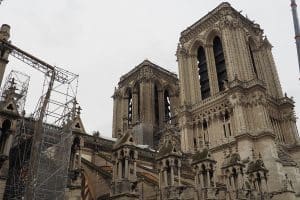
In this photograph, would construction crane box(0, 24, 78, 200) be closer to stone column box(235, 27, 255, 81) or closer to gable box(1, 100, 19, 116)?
gable box(1, 100, 19, 116)

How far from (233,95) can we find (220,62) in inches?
327

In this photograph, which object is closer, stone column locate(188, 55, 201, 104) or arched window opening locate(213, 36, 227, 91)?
arched window opening locate(213, 36, 227, 91)

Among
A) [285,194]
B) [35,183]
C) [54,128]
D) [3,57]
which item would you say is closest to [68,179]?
[35,183]

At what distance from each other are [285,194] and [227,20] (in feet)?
69.7

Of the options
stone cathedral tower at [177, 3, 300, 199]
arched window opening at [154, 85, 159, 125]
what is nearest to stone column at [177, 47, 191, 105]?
stone cathedral tower at [177, 3, 300, 199]

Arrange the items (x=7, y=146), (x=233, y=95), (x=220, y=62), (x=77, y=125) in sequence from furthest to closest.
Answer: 1. (x=220, y=62)
2. (x=233, y=95)
3. (x=77, y=125)
4. (x=7, y=146)

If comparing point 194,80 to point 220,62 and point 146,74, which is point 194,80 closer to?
point 220,62

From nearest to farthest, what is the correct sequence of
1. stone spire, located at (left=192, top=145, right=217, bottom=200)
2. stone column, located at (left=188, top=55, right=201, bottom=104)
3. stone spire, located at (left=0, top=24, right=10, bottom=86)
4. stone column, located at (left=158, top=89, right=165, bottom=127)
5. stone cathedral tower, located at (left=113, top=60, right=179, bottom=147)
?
stone spire, located at (left=0, top=24, right=10, bottom=86) → stone spire, located at (left=192, top=145, right=217, bottom=200) → stone column, located at (left=188, top=55, right=201, bottom=104) → stone cathedral tower, located at (left=113, top=60, right=179, bottom=147) → stone column, located at (left=158, top=89, right=165, bottom=127)

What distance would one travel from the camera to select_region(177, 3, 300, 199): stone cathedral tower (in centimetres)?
3458

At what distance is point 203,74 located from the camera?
150ft

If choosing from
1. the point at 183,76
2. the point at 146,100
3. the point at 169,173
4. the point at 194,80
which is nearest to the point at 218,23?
the point at 194,80

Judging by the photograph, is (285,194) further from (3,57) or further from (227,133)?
(3,57)

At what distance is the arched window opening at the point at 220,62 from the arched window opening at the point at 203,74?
167cm

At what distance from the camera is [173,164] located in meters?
18.8
